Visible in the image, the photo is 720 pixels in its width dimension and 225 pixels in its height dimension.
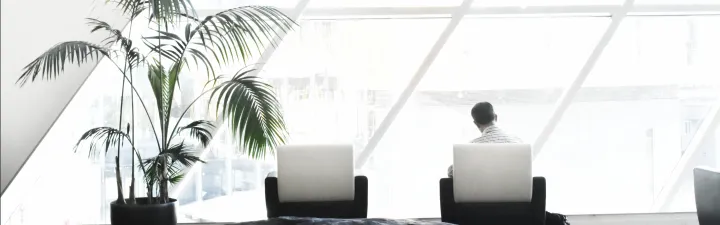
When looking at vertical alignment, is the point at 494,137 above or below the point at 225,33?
below

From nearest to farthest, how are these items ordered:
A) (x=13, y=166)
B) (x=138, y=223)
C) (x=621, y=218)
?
(x=138, y=223) → (x=13, y=166) → (x=621, y=218)

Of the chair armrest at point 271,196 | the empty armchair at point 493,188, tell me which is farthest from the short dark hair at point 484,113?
the chair armrest at point 271,196

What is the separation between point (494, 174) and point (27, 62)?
3.14 meters

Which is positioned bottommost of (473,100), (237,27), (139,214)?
(139,214)

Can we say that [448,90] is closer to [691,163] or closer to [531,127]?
[531,127]

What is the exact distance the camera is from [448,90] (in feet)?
21.6

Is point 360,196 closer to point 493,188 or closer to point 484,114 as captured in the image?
point 493,188

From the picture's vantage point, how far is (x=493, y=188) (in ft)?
15.4

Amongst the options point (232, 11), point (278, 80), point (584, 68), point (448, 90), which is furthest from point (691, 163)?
point (232, 11)

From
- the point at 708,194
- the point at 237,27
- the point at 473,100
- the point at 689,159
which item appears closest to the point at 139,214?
the point at 237,27

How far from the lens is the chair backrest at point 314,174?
4910 mm

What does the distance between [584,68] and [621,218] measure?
1243mm

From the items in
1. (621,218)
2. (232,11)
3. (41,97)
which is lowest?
(621,218)

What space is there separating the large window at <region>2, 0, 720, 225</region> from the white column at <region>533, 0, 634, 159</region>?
0.04 metres
